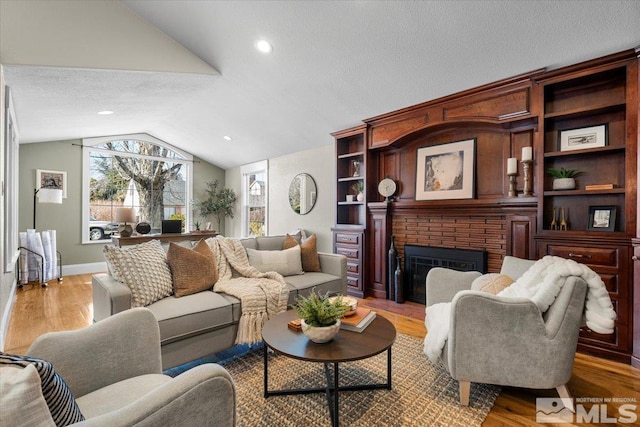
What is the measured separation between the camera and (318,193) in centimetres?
527

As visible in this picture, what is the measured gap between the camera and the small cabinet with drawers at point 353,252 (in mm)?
4281

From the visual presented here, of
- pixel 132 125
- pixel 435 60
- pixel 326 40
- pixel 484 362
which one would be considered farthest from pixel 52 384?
pixel 132 125

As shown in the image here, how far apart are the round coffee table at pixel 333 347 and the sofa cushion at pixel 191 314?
1.52 feet

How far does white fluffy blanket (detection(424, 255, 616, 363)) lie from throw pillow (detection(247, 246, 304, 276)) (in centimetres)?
156

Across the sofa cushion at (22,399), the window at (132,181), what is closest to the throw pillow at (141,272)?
the sofa cushion at (22,399)

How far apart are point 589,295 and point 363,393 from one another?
141cm

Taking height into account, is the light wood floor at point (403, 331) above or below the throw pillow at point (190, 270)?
below

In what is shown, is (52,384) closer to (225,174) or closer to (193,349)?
(193,349)

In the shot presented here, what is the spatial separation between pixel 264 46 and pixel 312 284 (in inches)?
95.7

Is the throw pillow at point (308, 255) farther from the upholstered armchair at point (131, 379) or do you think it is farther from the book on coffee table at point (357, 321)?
the upholstered armchair at point (131, 379)

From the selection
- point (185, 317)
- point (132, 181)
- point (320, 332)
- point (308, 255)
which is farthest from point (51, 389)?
point (132, 181)

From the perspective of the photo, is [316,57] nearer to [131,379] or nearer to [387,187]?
[387,187]

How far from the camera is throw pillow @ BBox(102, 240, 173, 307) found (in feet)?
7.07

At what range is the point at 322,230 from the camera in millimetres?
5219
